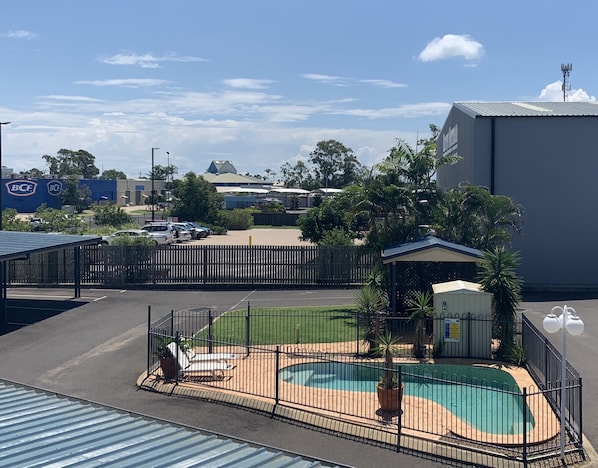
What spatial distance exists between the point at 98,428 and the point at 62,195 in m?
89.9

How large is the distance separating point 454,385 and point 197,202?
172ft

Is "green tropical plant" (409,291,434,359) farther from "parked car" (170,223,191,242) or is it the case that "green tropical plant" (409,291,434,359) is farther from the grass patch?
"parked car" (170,223,191,242)

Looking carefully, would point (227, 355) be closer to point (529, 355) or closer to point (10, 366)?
point (10, 366)

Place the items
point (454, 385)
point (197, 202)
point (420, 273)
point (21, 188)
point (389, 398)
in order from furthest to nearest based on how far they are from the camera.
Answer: point (21, 188)
point (197, 202)
point (420, 273)
point (454, 385)
point (389, 398)

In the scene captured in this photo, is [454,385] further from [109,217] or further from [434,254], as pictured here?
[109,217]

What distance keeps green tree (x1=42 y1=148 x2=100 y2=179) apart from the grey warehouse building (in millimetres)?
135733

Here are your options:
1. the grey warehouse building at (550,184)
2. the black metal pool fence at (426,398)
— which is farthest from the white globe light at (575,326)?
the grey warehouse building at (550,184)

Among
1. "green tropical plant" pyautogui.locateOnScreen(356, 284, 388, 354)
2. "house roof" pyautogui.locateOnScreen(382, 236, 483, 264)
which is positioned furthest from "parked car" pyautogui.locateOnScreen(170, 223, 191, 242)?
"green tropical plant" pyautogui.locateOnScreen(356, 284, 388, 354)

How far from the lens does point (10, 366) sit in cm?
1809

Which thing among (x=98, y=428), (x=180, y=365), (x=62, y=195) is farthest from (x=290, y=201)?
(x=98, y=428)

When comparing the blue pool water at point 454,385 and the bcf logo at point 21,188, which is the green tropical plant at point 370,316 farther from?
the bcf logo at point 21,188

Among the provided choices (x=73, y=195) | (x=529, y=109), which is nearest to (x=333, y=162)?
(x=73, y=195)

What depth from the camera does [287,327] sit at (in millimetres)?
22141

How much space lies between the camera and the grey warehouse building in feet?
101
